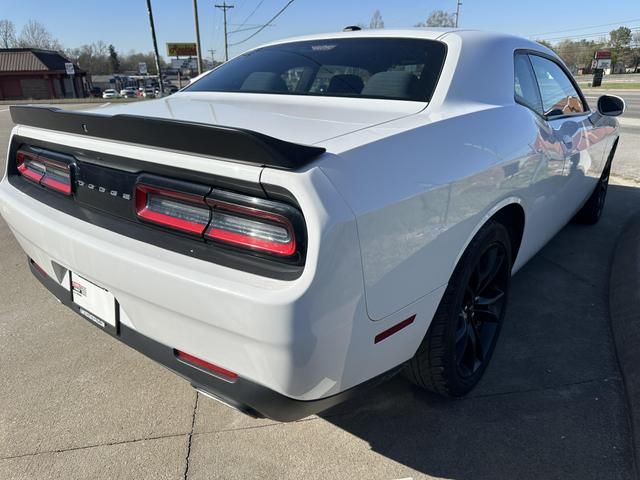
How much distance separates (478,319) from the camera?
7.97 ft

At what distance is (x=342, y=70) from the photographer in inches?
98.0

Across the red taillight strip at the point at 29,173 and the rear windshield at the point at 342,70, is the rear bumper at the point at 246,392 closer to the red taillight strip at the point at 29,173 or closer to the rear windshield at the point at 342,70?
the red taillight strip at the point at 29,173

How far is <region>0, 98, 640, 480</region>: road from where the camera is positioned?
190 centimetres

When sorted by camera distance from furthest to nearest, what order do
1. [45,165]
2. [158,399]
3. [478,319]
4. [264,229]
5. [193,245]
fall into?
[478,319] → [158,399] → [45,165] → [193,245] → [264,229]

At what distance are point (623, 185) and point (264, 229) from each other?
6859mm

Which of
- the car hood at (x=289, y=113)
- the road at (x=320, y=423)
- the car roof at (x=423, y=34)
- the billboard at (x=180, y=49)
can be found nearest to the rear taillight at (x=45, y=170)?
the car hood at (x=289, y=113)

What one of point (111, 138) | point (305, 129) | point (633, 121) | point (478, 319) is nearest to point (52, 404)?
point (111, 138)

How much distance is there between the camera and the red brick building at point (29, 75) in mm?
52219

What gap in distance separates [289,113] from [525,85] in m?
1.49

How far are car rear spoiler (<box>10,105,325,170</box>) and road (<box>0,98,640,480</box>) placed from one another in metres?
1.24

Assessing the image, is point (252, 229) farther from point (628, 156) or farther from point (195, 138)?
point (628, 156)

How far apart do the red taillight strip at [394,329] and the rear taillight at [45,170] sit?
1343 millimetres

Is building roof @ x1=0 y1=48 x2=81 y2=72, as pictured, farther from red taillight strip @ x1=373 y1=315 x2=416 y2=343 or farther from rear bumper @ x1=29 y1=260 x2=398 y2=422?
red taillight strip @ x1=373 y1=315 x2=416 y2=343

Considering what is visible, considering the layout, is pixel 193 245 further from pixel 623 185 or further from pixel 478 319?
pixel 623 185
